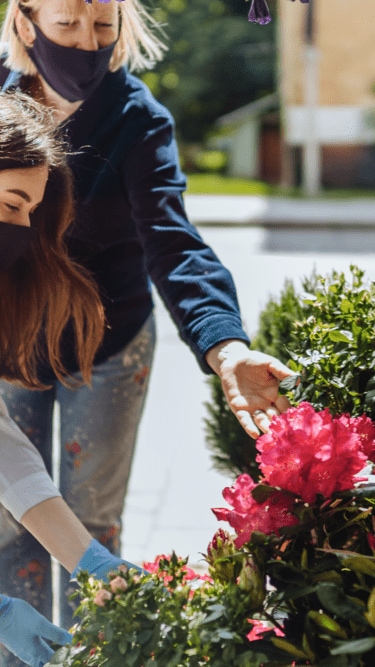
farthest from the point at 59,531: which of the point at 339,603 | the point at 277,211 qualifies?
the point at 277,211

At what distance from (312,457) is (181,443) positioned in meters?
3.85

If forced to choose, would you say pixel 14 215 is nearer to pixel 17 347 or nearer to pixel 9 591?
pixel 17 347

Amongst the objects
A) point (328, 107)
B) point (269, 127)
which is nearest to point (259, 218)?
point (328, 107)

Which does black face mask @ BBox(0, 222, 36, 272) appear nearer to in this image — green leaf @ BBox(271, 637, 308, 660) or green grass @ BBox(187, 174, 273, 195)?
green leaf @ BBox(271, 637, 308, 660)

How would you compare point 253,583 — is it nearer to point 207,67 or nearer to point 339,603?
point 339,603

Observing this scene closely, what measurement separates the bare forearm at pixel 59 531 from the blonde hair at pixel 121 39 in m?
0.91

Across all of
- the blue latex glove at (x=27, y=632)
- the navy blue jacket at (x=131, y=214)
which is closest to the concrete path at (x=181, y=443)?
the blue latex glove at (x=27, y=632)

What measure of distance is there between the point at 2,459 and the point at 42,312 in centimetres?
44

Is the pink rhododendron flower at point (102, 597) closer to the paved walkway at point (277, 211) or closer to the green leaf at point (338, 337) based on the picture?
the green leaf at point (338, 337)

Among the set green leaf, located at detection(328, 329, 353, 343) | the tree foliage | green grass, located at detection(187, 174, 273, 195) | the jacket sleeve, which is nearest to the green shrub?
green leaf, located at detection(328, 329, 353, 343)

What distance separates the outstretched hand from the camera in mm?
1521

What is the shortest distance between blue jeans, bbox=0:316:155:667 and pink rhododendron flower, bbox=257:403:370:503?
3.06 feet

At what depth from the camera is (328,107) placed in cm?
1983

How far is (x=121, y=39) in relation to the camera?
1.97 meters
